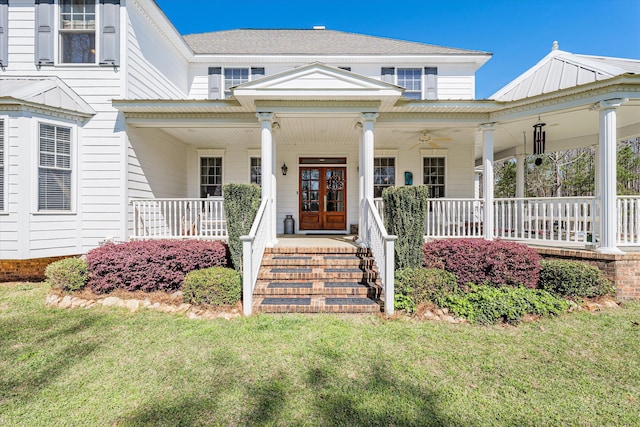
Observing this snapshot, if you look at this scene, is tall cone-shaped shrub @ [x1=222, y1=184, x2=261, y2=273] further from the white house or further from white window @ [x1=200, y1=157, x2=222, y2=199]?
white window @ [x1=200, y1=157, x2=222, y2=199]

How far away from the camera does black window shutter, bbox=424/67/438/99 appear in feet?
30.8

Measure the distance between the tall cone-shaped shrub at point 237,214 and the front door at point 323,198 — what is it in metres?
4.20

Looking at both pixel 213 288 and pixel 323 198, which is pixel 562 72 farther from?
pixel 213 288

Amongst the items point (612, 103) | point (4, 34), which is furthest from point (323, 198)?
point (4, 34)

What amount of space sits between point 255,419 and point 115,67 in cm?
766

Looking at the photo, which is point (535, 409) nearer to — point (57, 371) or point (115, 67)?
point (57, 371)

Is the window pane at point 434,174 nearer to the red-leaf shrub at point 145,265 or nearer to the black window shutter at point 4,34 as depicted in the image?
the red-leaf shrub at point 145,265

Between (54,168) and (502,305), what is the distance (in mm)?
8821

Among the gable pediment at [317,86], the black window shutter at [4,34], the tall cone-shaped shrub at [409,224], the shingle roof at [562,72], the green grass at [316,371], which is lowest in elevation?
the green grass at [316,371]

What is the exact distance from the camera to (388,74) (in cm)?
952

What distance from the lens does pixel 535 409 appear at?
8.36ft

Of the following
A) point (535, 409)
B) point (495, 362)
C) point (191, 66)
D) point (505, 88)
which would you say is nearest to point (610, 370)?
point (495, 362)

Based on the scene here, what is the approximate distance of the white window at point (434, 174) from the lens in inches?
372

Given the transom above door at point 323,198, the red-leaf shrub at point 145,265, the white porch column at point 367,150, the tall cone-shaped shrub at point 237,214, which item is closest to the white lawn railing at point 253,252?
the tall cone-shaped shrub at point 237,214
